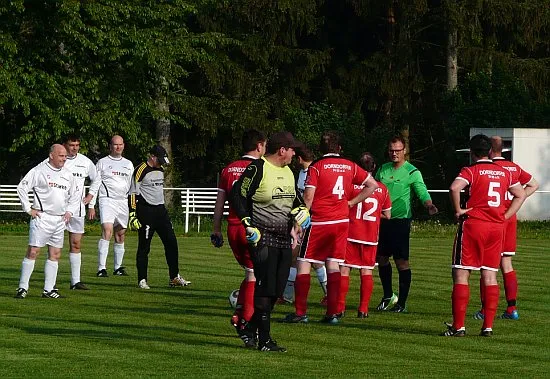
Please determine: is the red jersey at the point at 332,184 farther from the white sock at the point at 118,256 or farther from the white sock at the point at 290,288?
the white sock at the point at 118,256

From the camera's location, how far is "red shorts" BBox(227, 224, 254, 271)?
46.5ft

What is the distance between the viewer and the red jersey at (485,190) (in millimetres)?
14359

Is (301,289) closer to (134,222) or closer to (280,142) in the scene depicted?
(280,142)

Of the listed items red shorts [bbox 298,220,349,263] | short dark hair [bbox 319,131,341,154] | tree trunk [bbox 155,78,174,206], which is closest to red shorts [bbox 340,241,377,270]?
red shorts [bbox 298,220,349,263]

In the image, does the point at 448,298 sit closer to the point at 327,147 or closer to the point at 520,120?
the point at 327,147

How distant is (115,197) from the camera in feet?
76.2

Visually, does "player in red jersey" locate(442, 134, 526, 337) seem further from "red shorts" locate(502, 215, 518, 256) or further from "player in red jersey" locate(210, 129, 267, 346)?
"player in red jersey" locate(210, 129, 267, 346)

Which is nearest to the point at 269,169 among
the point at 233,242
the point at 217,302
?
the point at 233,242

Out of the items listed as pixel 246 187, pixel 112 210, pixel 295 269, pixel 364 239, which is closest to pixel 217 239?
pixel 246 187

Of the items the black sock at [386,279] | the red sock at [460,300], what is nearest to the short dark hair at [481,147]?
the red sock at [460,300]

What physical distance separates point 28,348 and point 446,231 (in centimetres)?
2751

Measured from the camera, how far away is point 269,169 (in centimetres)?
1318

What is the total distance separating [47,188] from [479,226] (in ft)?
20.7

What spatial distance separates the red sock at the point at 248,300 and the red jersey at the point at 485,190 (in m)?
2.35
